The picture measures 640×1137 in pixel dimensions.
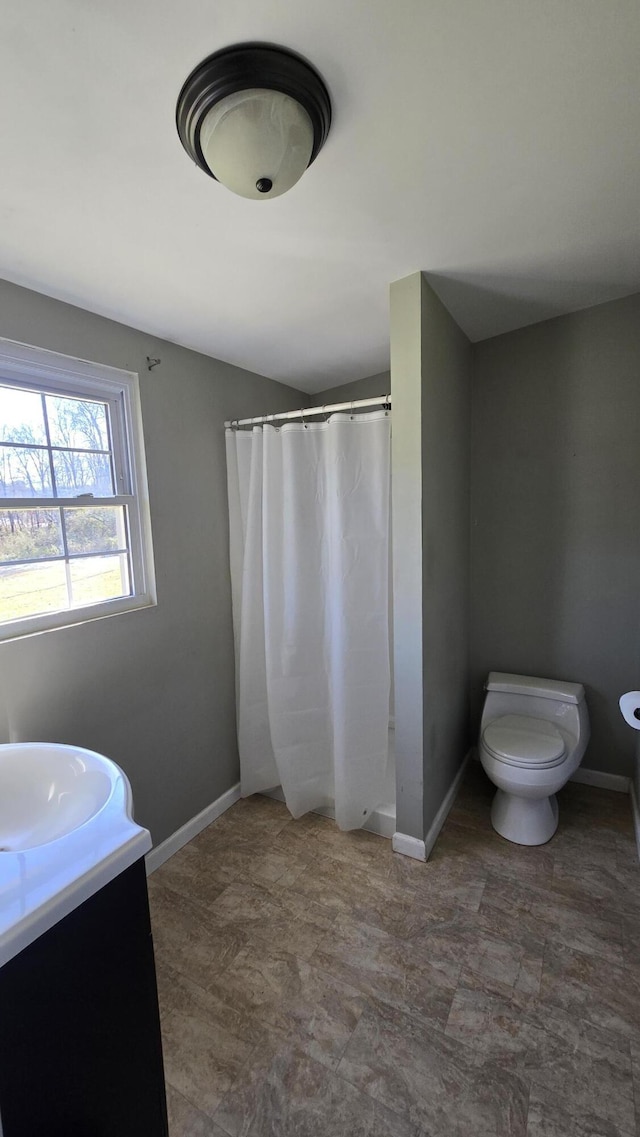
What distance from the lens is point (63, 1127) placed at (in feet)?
2.29

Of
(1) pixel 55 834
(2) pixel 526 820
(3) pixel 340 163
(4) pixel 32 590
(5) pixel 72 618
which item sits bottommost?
(2) pixel 526 820

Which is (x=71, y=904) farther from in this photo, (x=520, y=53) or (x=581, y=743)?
(x=581, y=743)

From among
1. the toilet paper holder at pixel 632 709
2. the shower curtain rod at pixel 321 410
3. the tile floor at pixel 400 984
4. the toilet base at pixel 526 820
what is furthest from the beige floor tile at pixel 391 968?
the shower curtain rod at pixel 321 410

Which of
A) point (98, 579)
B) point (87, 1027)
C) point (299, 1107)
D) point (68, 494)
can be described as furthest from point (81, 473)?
point (299, 1107)

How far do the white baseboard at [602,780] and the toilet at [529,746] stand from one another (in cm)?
30

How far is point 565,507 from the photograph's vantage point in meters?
2.25

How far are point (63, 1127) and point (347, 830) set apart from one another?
1467 millimetres

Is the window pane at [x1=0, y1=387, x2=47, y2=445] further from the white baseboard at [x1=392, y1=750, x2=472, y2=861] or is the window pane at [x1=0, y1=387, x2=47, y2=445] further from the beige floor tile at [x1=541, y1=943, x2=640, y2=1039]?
the beige floor tile at [x1=541, y1=943, x2=640, y2=1039]

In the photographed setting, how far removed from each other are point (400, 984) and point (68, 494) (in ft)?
6.24

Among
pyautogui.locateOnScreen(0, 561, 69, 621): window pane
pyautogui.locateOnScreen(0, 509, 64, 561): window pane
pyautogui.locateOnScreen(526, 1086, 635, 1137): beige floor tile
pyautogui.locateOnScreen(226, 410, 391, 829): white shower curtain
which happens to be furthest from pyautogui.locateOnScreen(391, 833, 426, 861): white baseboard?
pyautogui.locateOnScreen(0, 509, 64, 561): window pane

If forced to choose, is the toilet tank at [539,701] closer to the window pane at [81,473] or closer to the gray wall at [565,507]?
the gray wall at [565,507]

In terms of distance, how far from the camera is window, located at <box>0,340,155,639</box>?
142cm

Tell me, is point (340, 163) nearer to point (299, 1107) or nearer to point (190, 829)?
point (299, 1107)

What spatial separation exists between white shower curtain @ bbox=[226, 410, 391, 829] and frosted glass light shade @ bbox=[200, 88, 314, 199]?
960 millimetres
